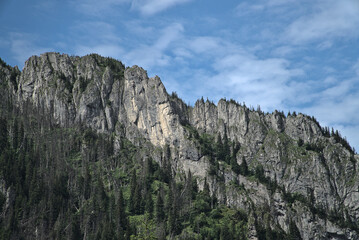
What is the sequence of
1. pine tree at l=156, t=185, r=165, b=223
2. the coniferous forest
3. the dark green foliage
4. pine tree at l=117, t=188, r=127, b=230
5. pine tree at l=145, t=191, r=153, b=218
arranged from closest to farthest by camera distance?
the coniferous forest, pine tree at l=117, t=188, r=127, b=230, pine tree at l=156, t=185, r=165, b=223, pine tree at l=145, t=191, r=153, b=218, the dark green foliage

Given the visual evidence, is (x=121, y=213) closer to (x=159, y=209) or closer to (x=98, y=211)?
(x=98, y=211)

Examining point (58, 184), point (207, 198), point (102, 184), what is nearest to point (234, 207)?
point (207, 198)

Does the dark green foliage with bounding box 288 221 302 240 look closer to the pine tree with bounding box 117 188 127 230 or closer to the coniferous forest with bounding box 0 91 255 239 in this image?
the coniferous forest with bounding box 0 91 255 239

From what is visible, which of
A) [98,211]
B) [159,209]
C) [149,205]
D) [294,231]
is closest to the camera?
[159,209]

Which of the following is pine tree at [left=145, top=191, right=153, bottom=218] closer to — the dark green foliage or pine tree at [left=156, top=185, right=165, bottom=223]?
pine tree at [left=156, top=185, right=165, bottom=223]

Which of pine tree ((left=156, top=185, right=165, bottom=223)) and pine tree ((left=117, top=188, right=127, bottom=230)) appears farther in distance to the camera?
pine tree ((left=156, top=185, right=165, bottom=223))

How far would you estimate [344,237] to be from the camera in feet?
638

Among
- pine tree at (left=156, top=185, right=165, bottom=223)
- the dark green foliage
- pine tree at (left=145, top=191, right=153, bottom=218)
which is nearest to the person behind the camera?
pine tree at (left=156, top=185, right=165, bottom=223)

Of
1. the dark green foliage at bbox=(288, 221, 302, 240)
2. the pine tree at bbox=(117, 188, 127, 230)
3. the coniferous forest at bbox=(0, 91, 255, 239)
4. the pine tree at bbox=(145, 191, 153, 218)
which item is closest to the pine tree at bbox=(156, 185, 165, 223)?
the coniferous forest at bbox=(0, 91, 255, 239)

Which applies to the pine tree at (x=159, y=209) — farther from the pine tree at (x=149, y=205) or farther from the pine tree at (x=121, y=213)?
the pine tree at (x=121, y=213)

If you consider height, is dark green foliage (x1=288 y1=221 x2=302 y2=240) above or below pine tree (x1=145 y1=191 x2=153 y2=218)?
below

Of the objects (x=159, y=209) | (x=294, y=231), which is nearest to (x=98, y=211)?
(x=159, y=209)

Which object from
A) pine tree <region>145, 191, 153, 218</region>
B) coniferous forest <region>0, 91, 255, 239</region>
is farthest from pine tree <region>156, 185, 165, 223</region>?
pine tree <region>145, 191, 153, 218</region>

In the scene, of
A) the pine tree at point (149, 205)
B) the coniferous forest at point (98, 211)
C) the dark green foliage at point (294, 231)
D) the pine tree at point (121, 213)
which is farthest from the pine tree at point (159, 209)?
the dark green foliage at point (294, 231)
